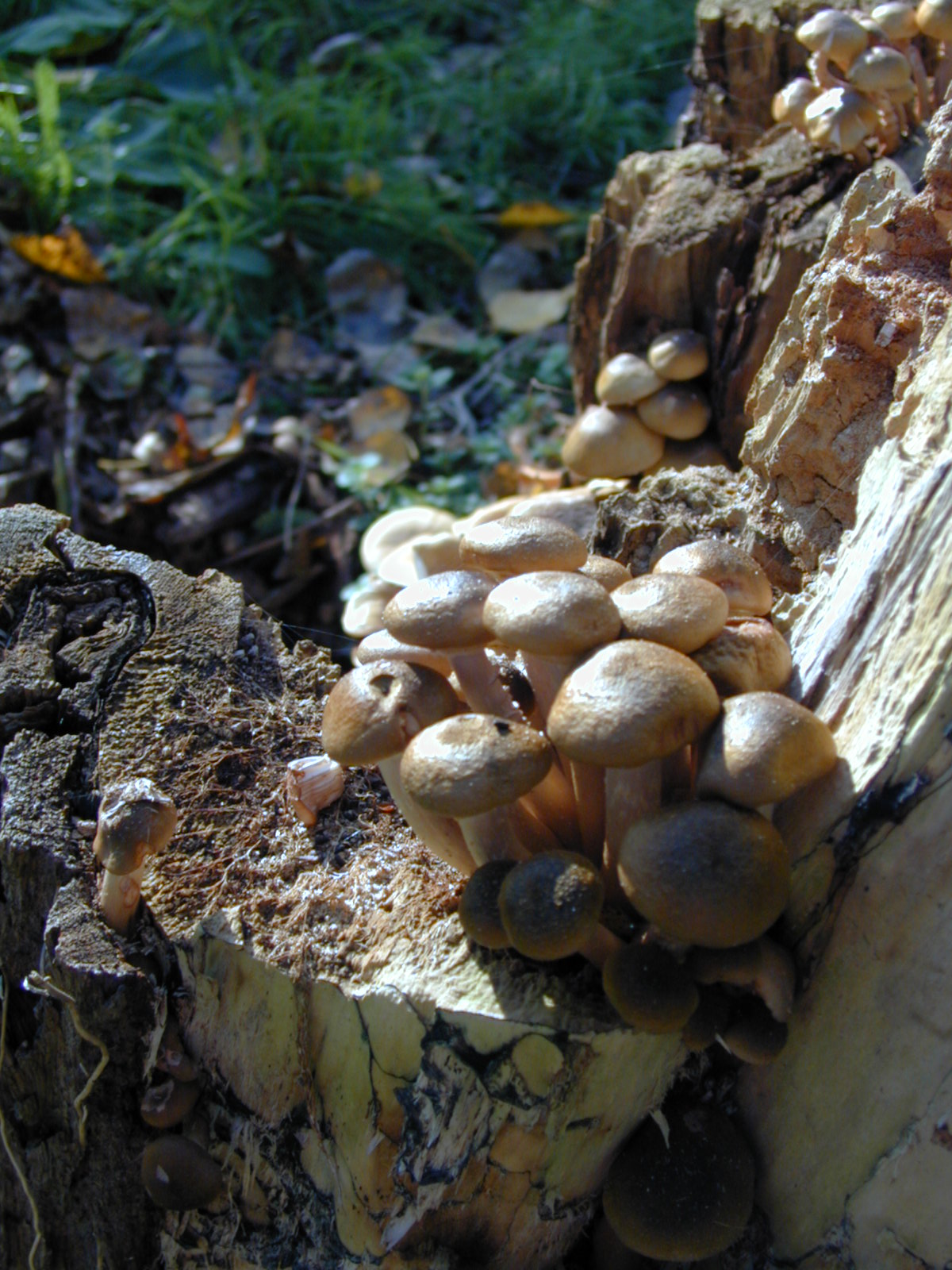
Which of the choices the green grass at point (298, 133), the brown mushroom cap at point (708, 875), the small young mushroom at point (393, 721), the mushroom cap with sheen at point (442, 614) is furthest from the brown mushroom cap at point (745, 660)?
the green grass at point (298, 133)

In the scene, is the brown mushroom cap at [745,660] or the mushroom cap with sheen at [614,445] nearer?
the brown mushroom cap at [745,660]

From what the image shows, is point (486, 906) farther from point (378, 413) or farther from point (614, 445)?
point (378, 413)

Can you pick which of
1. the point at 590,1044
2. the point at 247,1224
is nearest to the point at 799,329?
the point at 590,1044

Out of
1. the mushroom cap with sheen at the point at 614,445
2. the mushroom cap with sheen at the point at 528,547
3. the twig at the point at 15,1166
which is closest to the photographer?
the mushroom cap with sheen at the point at 528,547

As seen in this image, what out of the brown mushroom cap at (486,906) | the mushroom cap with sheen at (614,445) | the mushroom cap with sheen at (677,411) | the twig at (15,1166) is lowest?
the twig at (15,1166)

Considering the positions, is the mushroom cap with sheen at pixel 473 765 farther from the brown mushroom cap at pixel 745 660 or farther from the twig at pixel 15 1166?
the twig at pixel 15 1166

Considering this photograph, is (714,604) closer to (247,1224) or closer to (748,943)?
(748,943)

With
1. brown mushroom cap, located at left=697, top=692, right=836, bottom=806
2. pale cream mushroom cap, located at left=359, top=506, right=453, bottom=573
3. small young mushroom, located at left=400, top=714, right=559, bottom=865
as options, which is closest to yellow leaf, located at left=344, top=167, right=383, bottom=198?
pale cream mushroom cap, located at left=359, top=506, right=453, bottom=573
